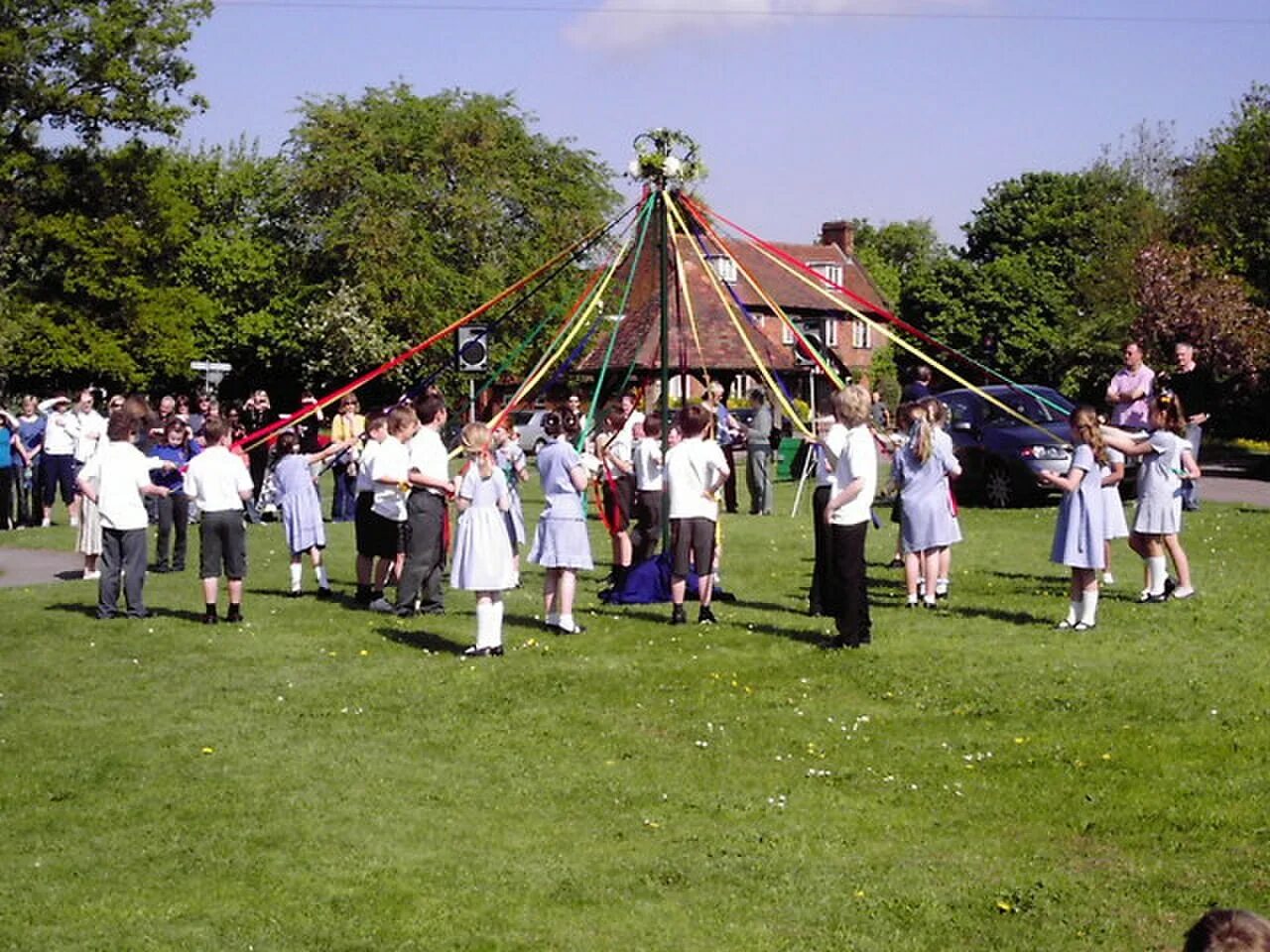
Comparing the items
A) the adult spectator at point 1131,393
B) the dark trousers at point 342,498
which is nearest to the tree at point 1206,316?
the dark trousers at point 342,498

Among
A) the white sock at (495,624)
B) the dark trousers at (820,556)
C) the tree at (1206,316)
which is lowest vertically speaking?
the white sock at (495,624)

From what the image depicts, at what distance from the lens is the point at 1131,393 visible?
17141mm

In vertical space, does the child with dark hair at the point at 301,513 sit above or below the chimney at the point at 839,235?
below

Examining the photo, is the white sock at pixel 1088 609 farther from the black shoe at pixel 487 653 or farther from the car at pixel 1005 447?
the car at pixel 1005 447

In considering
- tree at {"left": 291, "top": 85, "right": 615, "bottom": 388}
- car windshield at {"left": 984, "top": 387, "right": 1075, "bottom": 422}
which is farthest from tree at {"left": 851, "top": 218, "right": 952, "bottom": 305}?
car windshield at {"left": 984, "top": 387, "right": 1075, "bottom": 422}

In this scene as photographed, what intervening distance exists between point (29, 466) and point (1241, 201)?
1231 inches

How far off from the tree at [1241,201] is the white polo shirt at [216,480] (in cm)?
3264

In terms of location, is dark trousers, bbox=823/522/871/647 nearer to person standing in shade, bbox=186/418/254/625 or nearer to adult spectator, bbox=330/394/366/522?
person standing in shade, bbox=186/418/254/625

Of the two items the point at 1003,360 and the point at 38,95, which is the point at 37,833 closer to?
the point at 38,95

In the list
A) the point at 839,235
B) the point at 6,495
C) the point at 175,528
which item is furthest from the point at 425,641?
the point at 839,235

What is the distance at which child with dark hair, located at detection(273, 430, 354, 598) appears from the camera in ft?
52.0

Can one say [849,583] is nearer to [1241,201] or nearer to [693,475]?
[693,475]

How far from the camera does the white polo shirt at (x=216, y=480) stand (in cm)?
A: 1418

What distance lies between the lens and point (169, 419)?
19.0m
